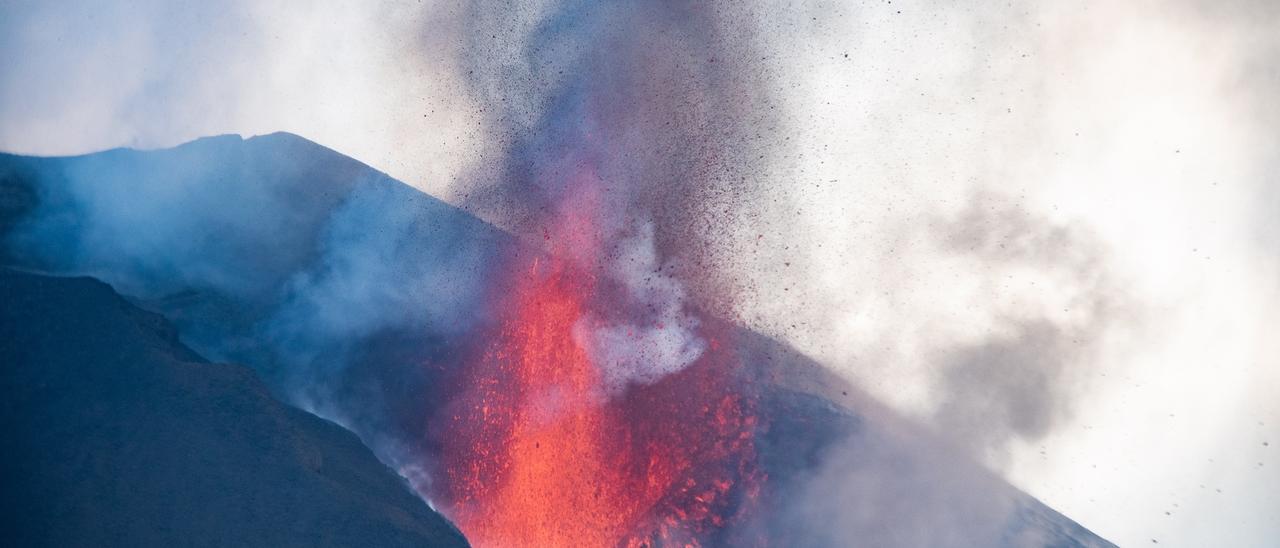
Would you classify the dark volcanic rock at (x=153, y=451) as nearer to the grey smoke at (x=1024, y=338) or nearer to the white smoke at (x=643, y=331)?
the white smoke at (x=643, y=331)

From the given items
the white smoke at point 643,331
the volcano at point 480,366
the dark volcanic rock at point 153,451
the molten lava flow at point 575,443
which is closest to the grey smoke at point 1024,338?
the volcano at point 480,366

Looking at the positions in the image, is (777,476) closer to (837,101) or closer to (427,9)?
(837,101)

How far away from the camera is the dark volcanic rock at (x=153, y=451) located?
223 inches

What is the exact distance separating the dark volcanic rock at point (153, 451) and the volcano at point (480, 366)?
22cm

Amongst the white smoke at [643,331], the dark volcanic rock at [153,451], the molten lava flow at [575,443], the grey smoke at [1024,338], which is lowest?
the dark volcanic rock at [153,451]

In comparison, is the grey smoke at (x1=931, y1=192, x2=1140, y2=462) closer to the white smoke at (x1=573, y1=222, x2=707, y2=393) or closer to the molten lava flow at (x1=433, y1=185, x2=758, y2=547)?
the molten lava flow at (x1=433, y1=185, x2=758, y2=547)

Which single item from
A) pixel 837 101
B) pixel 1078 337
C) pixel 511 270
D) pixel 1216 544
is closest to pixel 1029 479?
pixel 1078 337

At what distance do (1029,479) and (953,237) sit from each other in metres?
2.17

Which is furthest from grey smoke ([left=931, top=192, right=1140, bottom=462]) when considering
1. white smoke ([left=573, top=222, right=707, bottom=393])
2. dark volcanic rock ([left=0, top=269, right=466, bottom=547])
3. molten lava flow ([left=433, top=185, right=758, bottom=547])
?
dark volcanic rock ([left=0, top=269, right=466, bottom=547])

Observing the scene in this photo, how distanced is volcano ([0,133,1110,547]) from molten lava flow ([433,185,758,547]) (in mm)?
17

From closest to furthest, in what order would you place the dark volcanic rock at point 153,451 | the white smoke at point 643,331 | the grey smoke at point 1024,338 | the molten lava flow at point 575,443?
the dark volcanic rock at point 153,451 < the grey smoke at point 1024,338 < the molten lava flow at point 575,443 < the white smoke at point 643,331

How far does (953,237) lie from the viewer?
599 centimetres

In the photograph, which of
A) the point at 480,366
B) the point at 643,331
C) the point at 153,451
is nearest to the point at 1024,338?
the point at 643,331

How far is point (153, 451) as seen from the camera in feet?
18.9
